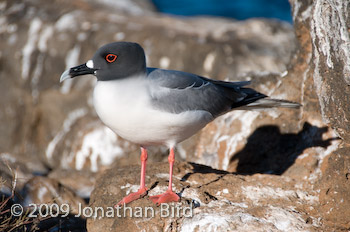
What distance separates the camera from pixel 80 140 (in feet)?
31.6

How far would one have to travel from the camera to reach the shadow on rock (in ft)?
19.3

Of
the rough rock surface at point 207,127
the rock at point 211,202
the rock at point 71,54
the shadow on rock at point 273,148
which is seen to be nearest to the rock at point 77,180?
the rough rock surface at point 207,127

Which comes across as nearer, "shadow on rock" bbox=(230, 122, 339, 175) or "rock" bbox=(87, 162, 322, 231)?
"rock" bbox=(87, 162, 322, 231)

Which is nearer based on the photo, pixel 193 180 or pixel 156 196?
pixel 156 196

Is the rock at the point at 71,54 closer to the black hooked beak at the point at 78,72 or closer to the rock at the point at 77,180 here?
the rock at the point at 77,180

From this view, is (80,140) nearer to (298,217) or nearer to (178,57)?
(178,57)

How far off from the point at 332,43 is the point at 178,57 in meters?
6.36

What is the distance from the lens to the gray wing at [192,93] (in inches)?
179

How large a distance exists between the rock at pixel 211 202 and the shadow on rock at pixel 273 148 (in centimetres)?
77

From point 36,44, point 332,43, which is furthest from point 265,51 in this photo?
point 332,43

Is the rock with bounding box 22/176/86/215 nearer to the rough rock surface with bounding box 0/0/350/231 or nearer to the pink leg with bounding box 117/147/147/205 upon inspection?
the rough rock surface with bounding box 0/0/350/231

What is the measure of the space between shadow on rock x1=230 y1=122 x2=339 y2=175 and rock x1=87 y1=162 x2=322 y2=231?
2.53 feet

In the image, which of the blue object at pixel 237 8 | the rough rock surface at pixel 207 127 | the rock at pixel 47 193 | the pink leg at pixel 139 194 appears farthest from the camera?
the blue object at pixel 237 8

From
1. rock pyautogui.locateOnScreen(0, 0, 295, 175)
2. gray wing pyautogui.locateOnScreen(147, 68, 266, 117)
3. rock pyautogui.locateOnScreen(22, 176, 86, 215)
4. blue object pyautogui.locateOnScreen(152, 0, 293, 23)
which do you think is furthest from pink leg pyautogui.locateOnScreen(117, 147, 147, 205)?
blue object pyautogui.locateOnScreen(152, 0, 293, 23)
